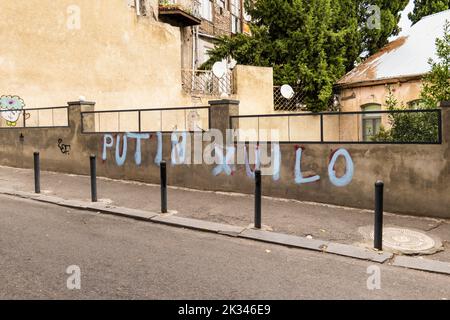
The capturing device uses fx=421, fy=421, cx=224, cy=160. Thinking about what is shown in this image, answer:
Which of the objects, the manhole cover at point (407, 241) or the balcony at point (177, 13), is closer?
the manhole cover at point (407, 241)

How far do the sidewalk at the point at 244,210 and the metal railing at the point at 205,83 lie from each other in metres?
8.00

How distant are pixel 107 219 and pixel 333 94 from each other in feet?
46.8

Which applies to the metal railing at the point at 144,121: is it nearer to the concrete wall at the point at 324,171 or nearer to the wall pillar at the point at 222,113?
the concrete wall at the point at 324,171

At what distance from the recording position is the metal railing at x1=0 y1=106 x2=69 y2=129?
13.4 meters

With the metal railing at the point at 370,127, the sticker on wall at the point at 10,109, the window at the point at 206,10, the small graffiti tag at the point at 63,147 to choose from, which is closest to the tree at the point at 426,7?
the window at the point at 206,10

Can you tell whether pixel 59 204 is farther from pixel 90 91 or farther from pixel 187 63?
pixel 187 63

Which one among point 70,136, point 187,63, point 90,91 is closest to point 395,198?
point 70,136

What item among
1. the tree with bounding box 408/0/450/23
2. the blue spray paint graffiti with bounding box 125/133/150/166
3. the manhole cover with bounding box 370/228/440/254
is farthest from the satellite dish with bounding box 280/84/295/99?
the manhole cover with bounding box 370/228/440/254

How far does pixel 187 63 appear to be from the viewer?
2066 centimetres

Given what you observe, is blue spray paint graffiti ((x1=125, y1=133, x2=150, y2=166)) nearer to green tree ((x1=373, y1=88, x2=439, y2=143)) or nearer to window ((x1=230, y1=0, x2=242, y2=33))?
green tree ((x1=373, y1=88, x2=439, y2=143))

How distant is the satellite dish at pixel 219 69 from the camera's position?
17.0 meters

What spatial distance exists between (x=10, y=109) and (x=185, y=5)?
10.6 metres

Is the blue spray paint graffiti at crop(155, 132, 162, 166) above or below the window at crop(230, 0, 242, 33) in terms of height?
below

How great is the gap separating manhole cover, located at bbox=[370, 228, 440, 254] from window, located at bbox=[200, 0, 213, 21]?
60.5 feet
